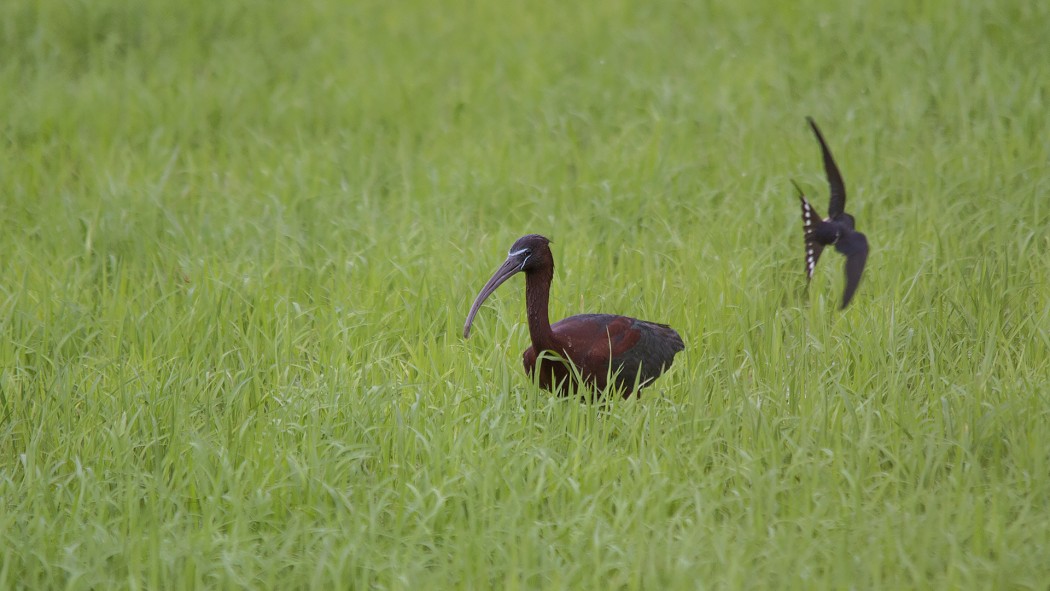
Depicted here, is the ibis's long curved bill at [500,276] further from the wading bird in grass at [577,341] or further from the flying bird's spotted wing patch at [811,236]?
the flying bird's spotted wing patch at [811,236]

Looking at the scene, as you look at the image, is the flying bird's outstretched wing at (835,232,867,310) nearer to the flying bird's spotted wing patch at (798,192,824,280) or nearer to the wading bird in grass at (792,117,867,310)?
the wading bird in grass at (792,117,867,310)

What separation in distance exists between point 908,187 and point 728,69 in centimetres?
195

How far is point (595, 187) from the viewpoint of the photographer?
5.79 metres

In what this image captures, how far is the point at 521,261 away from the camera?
380 cm

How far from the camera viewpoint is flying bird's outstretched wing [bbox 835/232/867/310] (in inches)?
157

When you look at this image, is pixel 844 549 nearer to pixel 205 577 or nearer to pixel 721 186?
pixel 205 577

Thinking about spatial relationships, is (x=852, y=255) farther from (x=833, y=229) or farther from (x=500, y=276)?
(x=500, y=276)

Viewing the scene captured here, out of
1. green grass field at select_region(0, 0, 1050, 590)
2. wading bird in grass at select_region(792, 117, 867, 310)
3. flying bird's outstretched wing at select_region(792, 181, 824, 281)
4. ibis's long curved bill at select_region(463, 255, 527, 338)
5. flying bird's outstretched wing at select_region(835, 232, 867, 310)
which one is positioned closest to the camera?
green grass field at select_region(0, 0, 1050, 590)

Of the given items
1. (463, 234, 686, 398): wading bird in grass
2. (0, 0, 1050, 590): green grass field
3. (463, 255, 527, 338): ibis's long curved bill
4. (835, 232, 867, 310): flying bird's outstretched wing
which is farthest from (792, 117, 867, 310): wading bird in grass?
(463, 255, 527, 338): ibis's long curved bill

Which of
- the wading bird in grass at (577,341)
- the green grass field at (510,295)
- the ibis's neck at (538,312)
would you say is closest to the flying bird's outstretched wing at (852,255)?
the green grass field at (510,295)

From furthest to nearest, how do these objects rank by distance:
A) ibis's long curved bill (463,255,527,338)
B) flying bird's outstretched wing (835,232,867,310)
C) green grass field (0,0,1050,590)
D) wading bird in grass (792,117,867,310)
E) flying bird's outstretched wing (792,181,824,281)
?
flying bird's outstretched wing (792,181,824,281), wading bird in grass (792,117,867,310), flying bird's outstretched wing (835,232,867,310), ibis's long curved bill (463,255,527,338), green grass field (0,0,1050,590)

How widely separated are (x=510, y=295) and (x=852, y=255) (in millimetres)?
1521

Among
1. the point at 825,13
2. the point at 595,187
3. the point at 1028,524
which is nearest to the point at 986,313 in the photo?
the point at 1028,524

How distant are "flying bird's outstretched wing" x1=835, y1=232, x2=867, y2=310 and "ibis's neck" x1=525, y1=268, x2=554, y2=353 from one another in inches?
44.1
